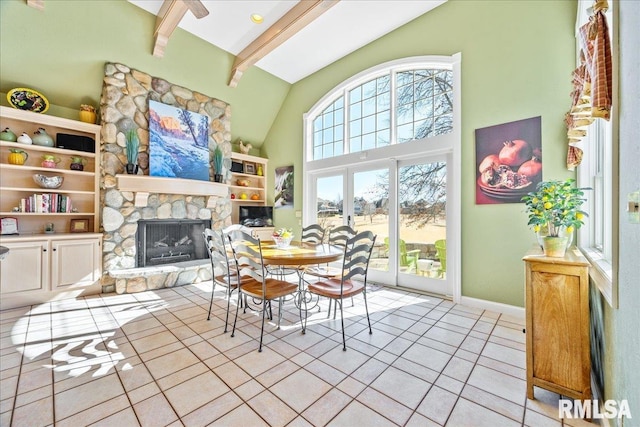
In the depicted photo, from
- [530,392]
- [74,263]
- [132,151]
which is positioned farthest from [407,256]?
[74,263]

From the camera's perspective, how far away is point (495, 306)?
309 centimetres

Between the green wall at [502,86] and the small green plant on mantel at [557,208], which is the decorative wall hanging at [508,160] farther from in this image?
the small green plant on mantel at [557,208]

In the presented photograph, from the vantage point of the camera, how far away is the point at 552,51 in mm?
2762

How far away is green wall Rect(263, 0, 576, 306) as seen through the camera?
2742 mm

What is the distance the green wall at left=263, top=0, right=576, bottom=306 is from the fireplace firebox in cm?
447

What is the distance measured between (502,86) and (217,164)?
4.62 m

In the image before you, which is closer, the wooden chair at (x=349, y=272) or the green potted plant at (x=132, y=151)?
the wooden chair at (x=349, y=272)

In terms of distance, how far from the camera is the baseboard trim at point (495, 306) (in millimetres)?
2939

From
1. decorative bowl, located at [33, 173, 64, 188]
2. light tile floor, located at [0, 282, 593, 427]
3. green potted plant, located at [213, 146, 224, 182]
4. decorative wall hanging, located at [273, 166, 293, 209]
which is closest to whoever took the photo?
light tile floor, located at [0, 282, 593, 427]

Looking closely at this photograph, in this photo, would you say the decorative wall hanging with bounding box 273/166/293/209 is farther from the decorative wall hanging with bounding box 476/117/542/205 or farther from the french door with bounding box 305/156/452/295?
the decorative wall hanging with bounding box 476/117/542/205

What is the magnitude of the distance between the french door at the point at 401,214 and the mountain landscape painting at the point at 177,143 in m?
2.50

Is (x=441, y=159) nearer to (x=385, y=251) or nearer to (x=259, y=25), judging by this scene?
(x=385, y=251)

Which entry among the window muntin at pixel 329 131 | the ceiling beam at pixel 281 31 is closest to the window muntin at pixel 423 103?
the window muntin at pixel 329 131

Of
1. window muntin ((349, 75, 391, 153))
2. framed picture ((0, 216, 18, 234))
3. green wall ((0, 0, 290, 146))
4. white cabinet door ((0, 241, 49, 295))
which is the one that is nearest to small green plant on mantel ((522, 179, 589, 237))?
window muntin ((349, 75, 391, 153))
